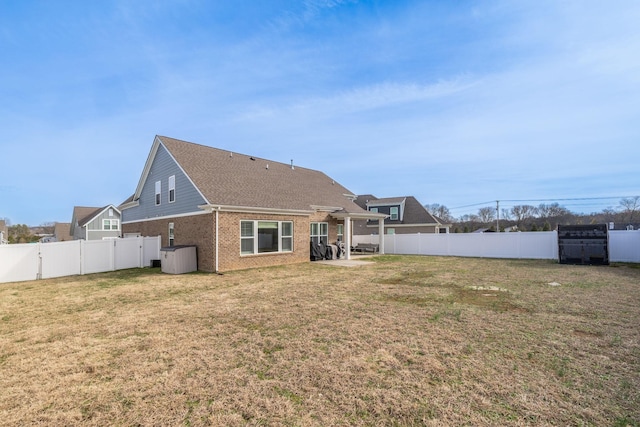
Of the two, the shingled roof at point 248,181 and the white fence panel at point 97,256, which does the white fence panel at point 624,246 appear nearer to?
the shingled roof at point 248,181

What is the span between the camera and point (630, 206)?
51281 mm

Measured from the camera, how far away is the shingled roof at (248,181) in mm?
14438

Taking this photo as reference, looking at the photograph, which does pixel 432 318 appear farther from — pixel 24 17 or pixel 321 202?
pixel 24 17

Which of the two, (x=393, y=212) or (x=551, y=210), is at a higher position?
(x=551, y=210)

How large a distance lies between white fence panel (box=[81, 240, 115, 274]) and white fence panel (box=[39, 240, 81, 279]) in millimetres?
265

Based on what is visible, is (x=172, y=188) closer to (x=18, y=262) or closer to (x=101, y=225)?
(x=18, y=262)

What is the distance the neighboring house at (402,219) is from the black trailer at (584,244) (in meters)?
12.5

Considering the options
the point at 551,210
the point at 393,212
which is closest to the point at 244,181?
the point at 393,212

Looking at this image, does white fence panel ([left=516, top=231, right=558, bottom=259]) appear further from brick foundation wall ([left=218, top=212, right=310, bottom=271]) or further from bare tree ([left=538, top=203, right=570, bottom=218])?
bare tree ([left=538, top=203, right=570, bottom=218])

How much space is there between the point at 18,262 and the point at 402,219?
26621 millimetres

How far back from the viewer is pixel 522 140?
20.0 m

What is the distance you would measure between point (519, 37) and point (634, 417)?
465 inches

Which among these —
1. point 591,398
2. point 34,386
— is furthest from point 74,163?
point 591,398

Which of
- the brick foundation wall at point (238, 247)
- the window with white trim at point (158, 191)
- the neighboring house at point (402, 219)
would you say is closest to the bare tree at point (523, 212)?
the neighboring house at point (402, 219)
